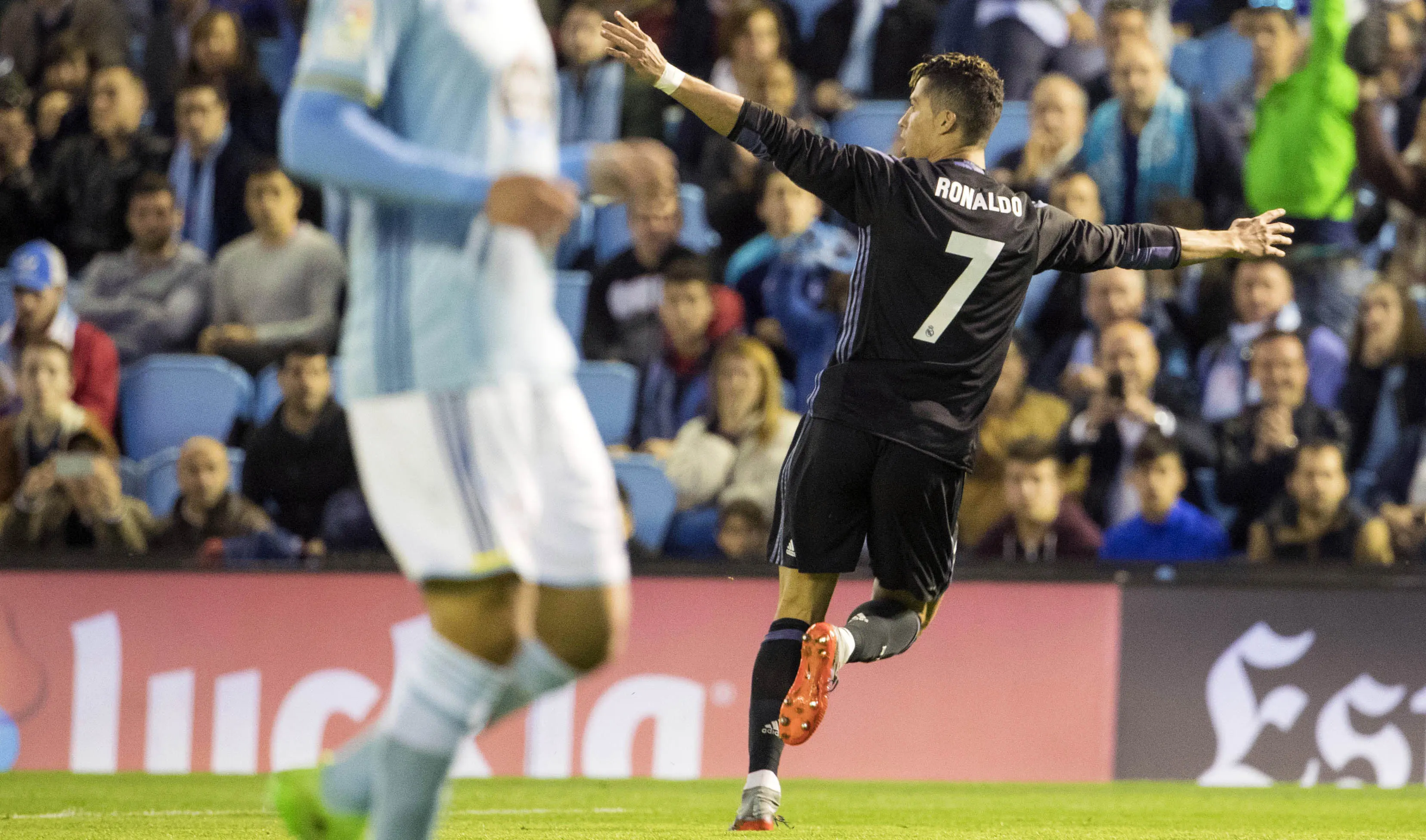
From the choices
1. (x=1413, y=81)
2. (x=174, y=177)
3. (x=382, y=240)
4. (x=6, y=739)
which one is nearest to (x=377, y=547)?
(x=6, y=739)

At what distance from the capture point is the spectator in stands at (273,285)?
30.8 feet

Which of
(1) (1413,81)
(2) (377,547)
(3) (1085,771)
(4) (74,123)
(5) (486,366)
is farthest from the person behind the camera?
(4) (74,123)

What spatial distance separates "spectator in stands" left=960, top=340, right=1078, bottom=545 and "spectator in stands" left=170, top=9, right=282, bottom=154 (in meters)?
4.51

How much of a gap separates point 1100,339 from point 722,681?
2.62 metres

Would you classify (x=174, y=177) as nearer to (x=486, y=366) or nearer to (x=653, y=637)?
(x=653, y=637)

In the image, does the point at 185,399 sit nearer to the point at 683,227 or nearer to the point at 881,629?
the point at 683,227

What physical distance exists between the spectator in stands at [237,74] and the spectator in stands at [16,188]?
3.42ft

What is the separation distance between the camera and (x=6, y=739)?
25.9 feet

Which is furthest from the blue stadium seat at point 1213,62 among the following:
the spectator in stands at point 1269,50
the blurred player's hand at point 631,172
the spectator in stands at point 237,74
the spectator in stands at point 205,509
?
the blurred player's hand at point 631,172

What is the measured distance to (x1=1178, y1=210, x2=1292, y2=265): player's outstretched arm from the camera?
536 centimetres

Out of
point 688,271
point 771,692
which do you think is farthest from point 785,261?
point 771,692


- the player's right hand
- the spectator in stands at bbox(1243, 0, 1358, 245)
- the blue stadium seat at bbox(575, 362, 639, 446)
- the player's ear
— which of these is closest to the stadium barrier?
the blue stadium seat at bbox(575, 362, 639, 446)

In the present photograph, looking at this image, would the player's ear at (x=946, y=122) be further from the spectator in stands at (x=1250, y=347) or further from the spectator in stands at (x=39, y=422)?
the spectator in stands at (x=39, y=422)

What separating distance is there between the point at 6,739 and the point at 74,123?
429cm
